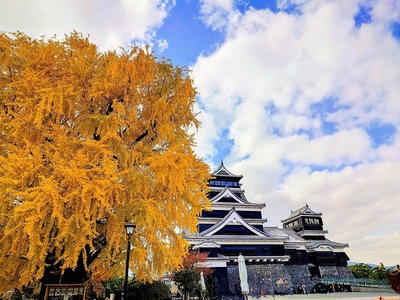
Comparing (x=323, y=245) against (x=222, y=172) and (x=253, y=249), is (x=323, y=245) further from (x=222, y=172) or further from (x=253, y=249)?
(x=222, y=172)

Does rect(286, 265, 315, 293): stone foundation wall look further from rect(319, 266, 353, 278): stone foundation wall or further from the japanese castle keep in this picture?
rect(319, 266, 353, 278): stone foundation wall

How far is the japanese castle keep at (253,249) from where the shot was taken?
26719 mm

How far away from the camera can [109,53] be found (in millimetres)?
8320

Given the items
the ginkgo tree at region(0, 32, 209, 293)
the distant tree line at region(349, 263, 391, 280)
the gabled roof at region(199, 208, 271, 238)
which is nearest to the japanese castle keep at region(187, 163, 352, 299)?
the gabled roof at region(199, 208, 271, 238)

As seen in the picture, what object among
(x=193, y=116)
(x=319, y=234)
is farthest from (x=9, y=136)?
(x=319, y=234)

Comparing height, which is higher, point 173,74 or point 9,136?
point 173,74

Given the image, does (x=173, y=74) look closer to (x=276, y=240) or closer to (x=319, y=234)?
(x=276, y=240)

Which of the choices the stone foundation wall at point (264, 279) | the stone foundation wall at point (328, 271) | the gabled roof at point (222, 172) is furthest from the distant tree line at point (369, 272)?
the gabled roof at point (222, 172)

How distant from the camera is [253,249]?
29.0m

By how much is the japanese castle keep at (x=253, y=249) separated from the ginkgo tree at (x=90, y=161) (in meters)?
15.2

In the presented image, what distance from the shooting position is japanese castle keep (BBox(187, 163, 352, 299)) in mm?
26719

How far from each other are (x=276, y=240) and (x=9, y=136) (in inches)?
1135

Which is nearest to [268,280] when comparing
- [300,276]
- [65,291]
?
[300,276]

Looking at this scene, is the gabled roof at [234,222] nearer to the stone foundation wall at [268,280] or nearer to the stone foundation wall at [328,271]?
the stone foundation wall at [268,280]
